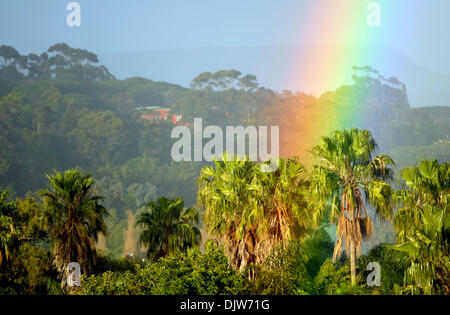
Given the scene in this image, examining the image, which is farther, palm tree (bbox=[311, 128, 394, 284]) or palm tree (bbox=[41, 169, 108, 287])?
palm tree (bbox=[41, 169, 108, 287])

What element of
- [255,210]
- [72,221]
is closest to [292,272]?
→ [255,210]

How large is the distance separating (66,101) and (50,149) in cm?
2240

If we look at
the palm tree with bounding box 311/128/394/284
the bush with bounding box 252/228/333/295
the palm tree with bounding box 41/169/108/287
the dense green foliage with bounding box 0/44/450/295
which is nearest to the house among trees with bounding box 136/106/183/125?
the dense green foliage with bounding box 0/44/450/295

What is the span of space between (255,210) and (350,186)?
3794 mm

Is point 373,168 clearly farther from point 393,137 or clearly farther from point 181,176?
point 393,137

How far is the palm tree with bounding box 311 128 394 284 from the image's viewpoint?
71.7ft

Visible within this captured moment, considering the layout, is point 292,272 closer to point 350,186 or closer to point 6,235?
point 350,186

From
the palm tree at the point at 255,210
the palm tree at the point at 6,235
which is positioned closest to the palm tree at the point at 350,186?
the palm tree at the point at 255,210

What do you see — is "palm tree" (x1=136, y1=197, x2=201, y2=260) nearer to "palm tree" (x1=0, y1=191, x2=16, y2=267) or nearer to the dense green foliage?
the dense green foliage

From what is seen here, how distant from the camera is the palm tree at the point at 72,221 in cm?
2323

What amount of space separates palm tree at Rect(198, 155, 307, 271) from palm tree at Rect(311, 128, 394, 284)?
105 centimetres

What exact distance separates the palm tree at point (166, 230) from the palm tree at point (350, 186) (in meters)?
6.55

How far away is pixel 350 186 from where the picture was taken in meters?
22.1

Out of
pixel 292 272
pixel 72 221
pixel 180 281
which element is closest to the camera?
pixel 292 272
